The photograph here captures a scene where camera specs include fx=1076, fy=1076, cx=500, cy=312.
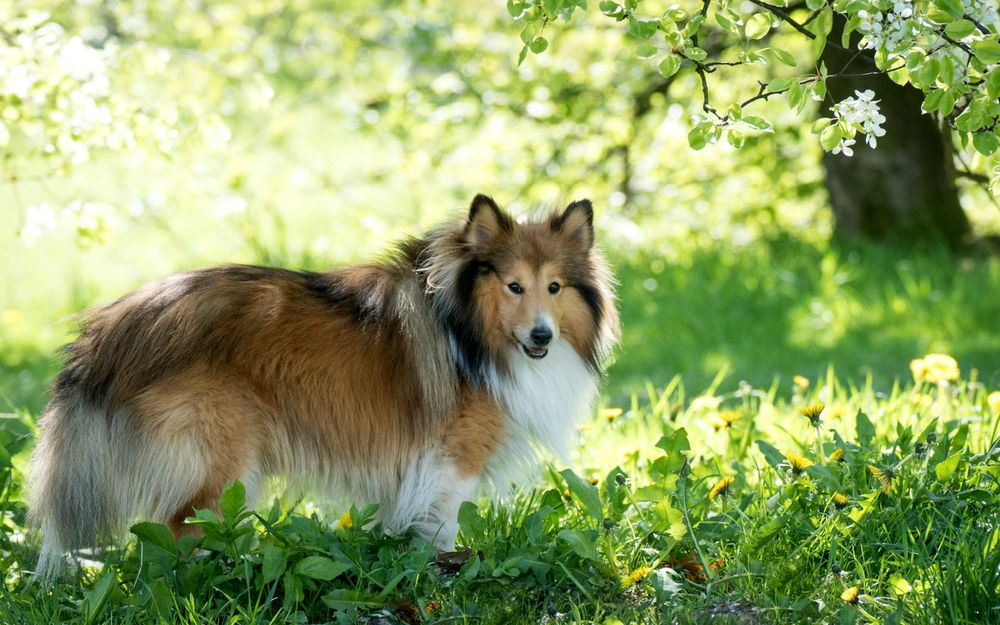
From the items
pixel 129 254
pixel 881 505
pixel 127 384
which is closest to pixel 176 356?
pixel 127 384

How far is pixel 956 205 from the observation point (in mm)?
8984

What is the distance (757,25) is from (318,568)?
2173 mm

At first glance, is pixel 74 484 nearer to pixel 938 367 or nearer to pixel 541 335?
pixel 541 335

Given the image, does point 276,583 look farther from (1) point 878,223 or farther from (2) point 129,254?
(2) point 129,254

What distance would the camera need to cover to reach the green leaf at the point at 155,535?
3418 millimetres

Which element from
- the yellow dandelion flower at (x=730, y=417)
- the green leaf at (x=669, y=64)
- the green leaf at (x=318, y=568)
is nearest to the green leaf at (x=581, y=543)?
the green leaf at (x=318, y=568)

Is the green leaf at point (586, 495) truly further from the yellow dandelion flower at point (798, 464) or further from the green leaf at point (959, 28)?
the green leaf at point (959, 28)

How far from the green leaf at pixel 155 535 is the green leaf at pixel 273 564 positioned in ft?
1.06

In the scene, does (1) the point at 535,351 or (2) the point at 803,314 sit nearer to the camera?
(1) the point at 535,351

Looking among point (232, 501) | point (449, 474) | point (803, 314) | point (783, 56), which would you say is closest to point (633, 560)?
point (449, 474)

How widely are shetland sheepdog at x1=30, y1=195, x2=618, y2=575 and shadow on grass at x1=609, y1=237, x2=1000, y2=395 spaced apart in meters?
2.87

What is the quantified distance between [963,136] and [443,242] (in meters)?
1.93

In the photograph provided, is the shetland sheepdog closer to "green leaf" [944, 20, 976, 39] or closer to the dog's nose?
the dog's nose

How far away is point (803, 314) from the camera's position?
8.10 meters
